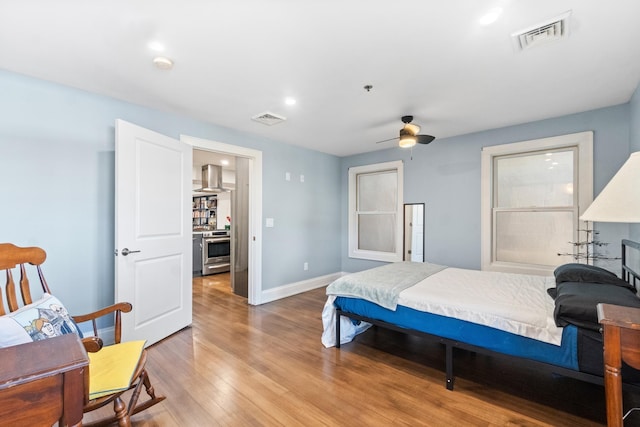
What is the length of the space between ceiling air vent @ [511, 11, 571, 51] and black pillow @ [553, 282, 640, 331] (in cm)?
165

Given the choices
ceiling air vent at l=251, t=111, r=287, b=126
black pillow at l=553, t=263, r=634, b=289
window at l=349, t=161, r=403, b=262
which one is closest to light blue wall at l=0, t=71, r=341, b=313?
ceiling air vent at l=251, t=111, r=287, b=126

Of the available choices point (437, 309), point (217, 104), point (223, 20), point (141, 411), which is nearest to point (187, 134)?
point (217, 104)

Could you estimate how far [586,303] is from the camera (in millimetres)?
1626

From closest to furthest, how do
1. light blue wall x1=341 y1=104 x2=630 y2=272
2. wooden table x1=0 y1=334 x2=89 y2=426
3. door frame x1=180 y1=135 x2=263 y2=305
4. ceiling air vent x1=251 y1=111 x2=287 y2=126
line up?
wooden table x1=0 y1=334 x2=89 y2=426
light blue wall x1=341 y1=104 x2=630 y2=272
ceiling air vent x1=251 y1=111 x2=287 y2=126
door frame x1=180 y1=135 x2=263 y2=305

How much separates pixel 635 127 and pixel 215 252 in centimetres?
651

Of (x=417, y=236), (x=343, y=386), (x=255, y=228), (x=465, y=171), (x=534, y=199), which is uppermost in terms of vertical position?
(x=465, y=171)

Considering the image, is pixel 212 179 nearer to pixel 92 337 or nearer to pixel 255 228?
pixel 255 228

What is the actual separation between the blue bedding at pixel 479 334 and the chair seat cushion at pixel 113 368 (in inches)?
67.4

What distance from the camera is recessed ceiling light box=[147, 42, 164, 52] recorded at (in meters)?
1.94

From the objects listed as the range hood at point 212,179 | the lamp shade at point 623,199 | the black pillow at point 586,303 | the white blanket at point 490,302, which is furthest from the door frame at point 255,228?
the lamp shade at point 623,199

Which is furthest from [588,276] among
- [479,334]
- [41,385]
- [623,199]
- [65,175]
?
[65,175]

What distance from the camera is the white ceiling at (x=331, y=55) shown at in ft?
5.40

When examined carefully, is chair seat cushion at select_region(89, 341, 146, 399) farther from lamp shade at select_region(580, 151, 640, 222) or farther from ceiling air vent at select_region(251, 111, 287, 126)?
ceiling air vent at select_region(251, 111, 287, 126)

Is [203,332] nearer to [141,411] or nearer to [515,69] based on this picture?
[141,411]
